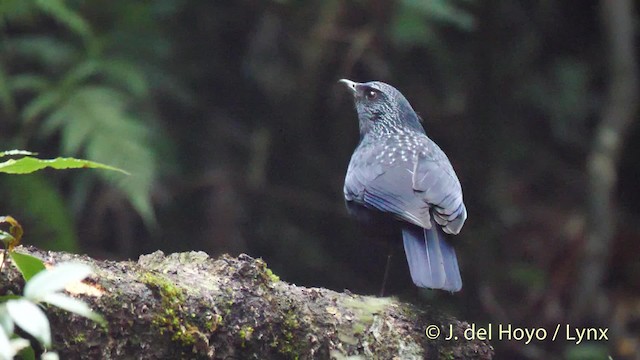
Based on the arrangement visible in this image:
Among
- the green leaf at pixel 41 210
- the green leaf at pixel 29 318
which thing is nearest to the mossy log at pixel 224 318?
the green leaf at pixel 29 318

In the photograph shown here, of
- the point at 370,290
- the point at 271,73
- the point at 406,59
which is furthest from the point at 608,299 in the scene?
the point at 271,73

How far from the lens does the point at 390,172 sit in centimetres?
379

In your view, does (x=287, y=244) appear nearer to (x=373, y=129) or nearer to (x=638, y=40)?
(x=373, y=129)

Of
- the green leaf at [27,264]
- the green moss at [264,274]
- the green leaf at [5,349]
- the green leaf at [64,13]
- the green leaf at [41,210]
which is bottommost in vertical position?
the green leaf at [41,210]

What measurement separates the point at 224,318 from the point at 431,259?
1.00 meters

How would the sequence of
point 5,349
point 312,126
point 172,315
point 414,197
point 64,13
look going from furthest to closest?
point 312,126, point 64,13, point 414,197, point 172,315, point 5,349

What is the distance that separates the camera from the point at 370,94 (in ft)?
15.6

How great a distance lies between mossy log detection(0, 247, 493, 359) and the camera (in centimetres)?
235

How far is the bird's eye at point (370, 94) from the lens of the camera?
473 cm

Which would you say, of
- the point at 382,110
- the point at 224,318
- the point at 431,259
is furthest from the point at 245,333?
the point at 382,110

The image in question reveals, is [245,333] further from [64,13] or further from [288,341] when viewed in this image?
[64,13]

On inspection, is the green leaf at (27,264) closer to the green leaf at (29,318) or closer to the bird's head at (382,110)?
the green leaf at (29,318)

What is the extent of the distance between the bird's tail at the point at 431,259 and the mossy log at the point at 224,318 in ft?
0.68

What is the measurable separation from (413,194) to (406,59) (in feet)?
8.51
